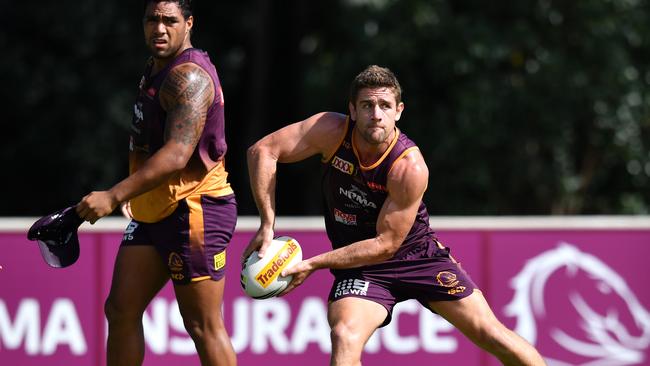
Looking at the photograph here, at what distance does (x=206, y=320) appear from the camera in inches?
245

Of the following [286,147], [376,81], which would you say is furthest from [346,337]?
[376,81]

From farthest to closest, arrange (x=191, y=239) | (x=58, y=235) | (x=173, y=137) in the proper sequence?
(x=191, y=239)
(x=58, y=235)
(x=173, y=137)

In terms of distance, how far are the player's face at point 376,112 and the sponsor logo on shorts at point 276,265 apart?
0.70 meters

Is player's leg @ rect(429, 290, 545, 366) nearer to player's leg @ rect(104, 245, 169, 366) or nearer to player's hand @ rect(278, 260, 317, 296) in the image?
player's hand @ rect(278, 260, 317, 296)

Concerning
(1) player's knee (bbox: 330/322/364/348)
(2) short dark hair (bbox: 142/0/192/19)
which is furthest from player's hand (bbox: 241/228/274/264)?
(2) short dark hair (bbox: 142/0/192/19)

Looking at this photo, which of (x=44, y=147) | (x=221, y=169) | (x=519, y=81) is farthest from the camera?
(x=44, y=147)

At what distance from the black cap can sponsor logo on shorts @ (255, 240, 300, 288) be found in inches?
37.0

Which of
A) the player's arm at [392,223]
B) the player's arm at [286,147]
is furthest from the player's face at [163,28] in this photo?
the player's arm at [392,223]

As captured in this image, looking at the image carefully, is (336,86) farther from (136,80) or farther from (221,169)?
(221,169)

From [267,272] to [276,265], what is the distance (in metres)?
0.07

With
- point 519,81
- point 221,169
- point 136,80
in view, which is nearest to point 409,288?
point 221,169

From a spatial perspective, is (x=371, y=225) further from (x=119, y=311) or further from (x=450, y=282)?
(x=119, y=311)

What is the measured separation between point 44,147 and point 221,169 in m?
10.6

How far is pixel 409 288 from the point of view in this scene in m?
6.51
